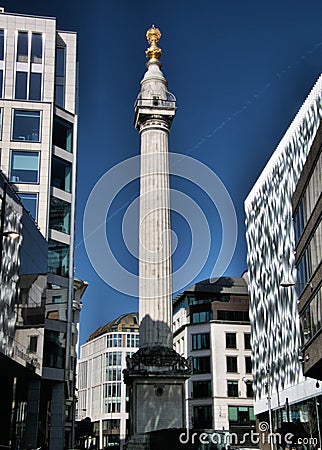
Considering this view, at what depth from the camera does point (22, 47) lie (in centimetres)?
6147

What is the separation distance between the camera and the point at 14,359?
39.7m

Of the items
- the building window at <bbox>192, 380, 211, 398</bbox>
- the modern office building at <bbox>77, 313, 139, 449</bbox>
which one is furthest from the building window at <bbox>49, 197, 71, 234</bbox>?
the modern office building at <bbox>77, 313, 139, 449</bbox>

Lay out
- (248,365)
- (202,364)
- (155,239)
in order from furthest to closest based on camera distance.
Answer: (202,364) < (248,365) < (155,239)

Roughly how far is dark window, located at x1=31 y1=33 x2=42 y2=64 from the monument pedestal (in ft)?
99.6

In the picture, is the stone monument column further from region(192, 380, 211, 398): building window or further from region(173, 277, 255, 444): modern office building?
region(192, 380, 211, 398): building window

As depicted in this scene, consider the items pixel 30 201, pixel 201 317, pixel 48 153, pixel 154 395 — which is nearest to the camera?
pixel 154 395

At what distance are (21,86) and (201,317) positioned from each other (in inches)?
2228

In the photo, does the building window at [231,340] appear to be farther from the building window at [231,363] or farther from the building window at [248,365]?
the building window at [248,365]

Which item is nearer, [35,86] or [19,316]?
[19,316]

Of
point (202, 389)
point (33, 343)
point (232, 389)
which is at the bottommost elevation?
point (33, 343)

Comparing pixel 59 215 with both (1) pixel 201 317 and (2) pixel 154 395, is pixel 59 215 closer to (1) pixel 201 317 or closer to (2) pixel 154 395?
(2) pixel 154 395

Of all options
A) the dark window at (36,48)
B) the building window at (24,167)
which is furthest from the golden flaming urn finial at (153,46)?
the building window at (24,167)

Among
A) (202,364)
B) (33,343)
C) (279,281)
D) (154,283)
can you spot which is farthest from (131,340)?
(33,343)

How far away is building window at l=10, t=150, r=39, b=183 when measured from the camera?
57406 mm
